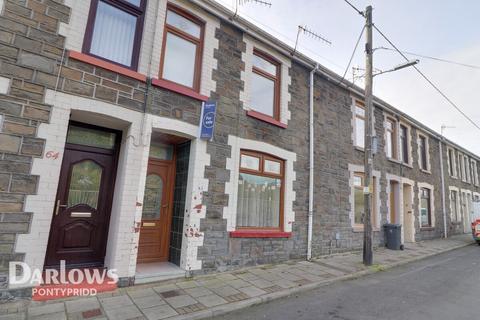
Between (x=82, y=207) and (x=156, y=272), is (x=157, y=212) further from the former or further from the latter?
(x=82, y=207)

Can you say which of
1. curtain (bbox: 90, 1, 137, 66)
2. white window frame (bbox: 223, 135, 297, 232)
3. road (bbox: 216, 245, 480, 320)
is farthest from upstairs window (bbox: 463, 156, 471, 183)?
curtain (bbox: 90, 1, 137, 66)

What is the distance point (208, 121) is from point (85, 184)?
109 inches

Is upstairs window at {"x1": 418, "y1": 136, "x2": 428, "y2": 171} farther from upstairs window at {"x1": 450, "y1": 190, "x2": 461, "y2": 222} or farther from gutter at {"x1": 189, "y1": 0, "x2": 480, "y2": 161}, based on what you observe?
gutter at {"x1": 189, "y1": 0, "x2": 480, "y2": 161}

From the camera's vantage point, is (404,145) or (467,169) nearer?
(404,145)

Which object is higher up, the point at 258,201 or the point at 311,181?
the point at 311,181

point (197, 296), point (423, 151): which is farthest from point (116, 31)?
point (423, 151)

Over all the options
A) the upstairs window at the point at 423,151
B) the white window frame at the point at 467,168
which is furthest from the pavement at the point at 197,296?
the white window frame at the point at 467,168

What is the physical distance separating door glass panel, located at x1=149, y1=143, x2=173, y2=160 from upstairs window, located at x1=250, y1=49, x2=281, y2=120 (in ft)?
8.38

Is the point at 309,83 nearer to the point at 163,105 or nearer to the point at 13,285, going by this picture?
the point at 163,105

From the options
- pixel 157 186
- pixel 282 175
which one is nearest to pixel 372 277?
pixel 282 175

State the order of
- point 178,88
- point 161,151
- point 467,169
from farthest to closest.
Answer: point 467,169
point 161,151
point 178,88

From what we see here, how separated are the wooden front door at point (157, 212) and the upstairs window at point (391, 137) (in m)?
10.1

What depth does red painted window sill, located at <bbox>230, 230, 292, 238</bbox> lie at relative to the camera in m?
6.30

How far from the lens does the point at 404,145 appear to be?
13.4 m
